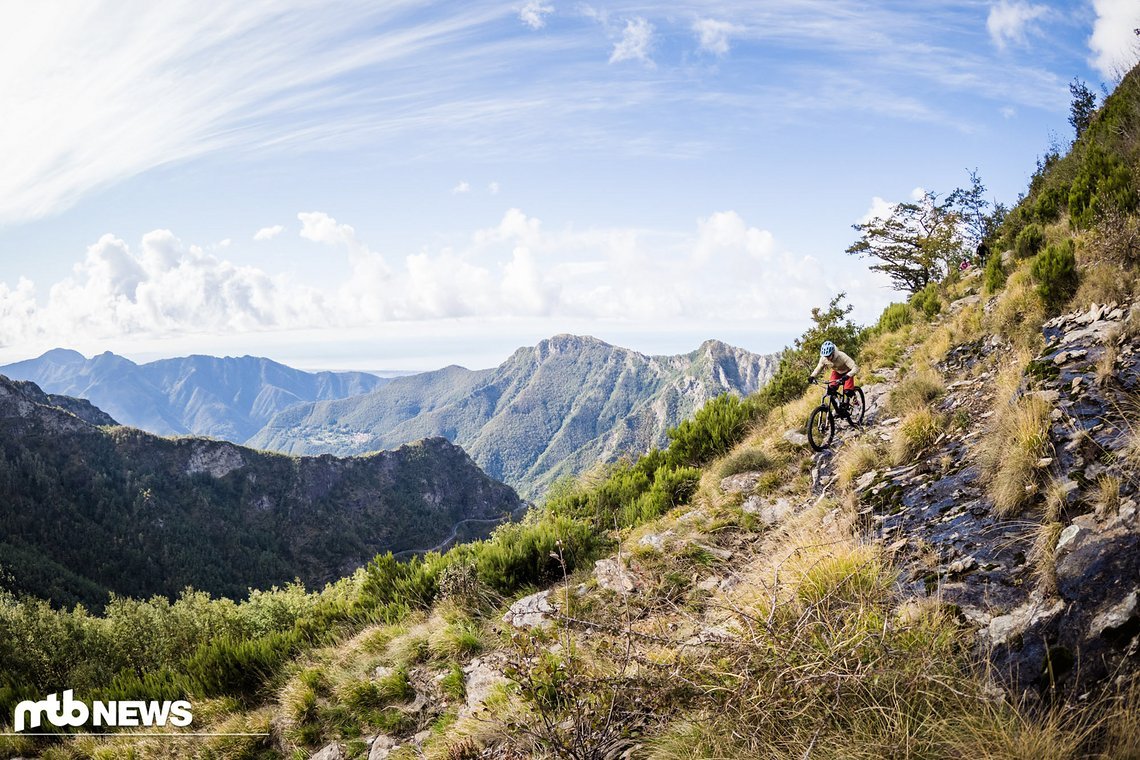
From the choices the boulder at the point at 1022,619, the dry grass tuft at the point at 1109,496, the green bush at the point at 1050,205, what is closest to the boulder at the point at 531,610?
the boulder at the point at 1022,619

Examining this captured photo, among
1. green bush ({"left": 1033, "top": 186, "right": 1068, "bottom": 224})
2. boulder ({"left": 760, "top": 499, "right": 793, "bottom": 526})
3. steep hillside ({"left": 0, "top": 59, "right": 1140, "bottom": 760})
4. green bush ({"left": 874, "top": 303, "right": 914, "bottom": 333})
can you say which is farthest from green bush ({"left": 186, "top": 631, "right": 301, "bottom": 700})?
green bush ({"left": 1033, "top": 186, "right": 1068, "bottom": 224})

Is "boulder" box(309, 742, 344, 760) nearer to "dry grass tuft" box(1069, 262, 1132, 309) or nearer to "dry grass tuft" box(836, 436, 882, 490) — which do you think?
"dry grass tuft" box(836, 436, 882, 490)

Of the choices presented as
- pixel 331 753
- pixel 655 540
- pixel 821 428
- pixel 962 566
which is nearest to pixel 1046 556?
pixel 962 566

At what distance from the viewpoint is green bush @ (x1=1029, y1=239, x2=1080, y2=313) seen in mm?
8602

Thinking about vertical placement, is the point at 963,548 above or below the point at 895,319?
below

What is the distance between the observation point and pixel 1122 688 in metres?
2.41

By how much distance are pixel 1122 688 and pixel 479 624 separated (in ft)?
18.8

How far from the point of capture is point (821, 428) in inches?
368

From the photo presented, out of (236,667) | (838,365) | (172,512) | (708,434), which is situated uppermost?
(838,365)

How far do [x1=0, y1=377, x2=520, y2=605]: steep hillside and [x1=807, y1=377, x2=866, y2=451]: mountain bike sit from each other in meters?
98.6

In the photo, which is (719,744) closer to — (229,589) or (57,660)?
(57,660)

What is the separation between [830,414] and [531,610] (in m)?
6.34

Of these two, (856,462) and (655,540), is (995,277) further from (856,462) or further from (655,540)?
(655,540)

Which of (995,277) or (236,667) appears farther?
(995,277)
